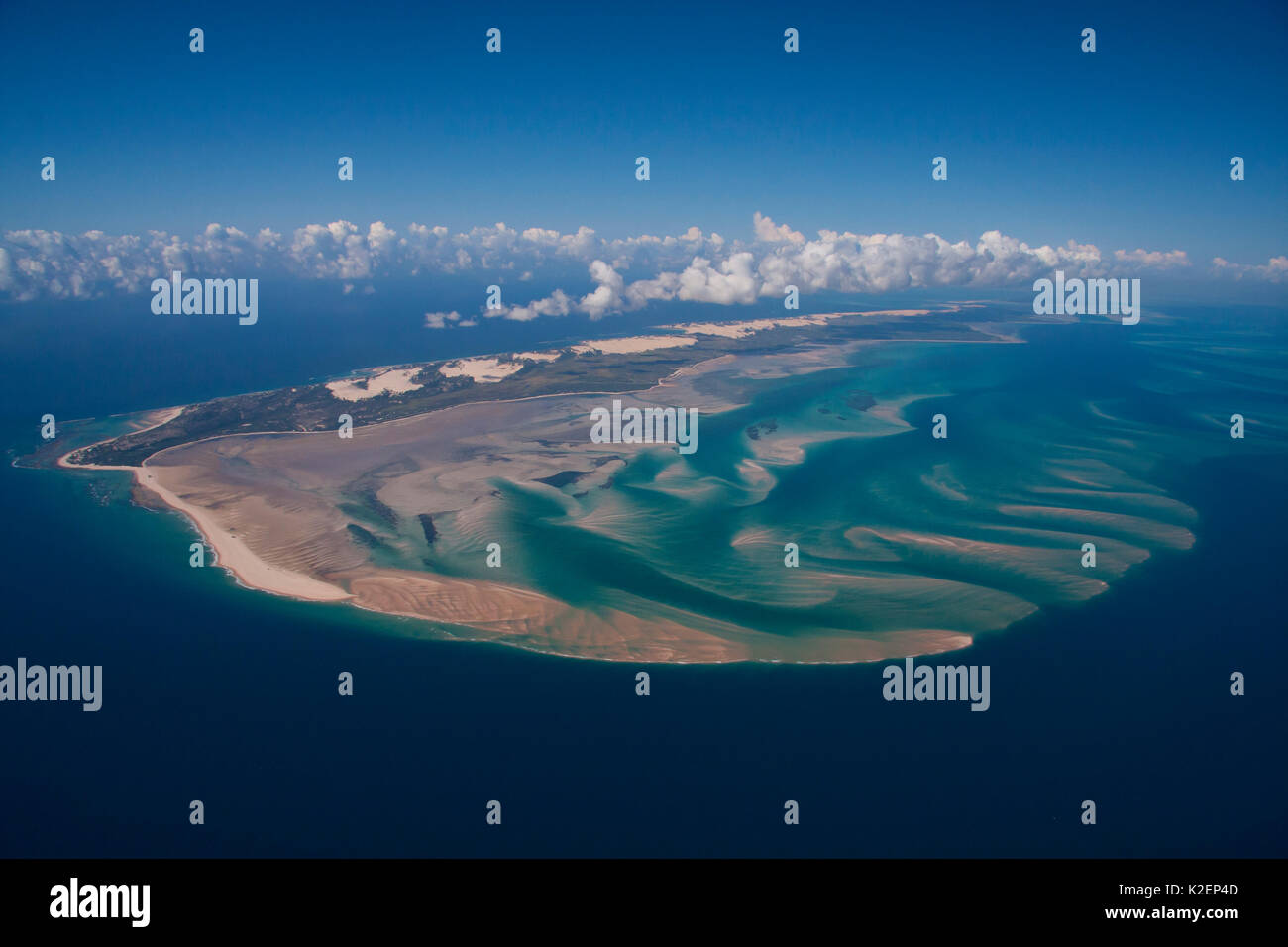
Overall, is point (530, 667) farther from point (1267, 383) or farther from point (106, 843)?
point (1267, 383)

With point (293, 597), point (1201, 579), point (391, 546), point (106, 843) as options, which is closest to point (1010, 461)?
point (1201, 579)
